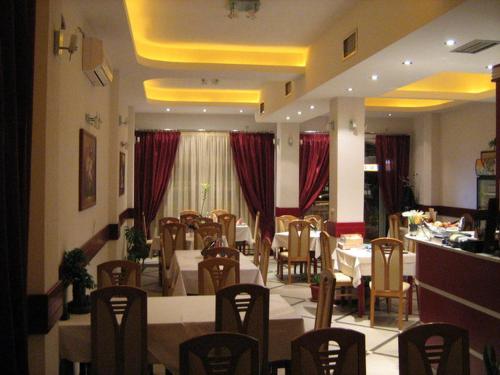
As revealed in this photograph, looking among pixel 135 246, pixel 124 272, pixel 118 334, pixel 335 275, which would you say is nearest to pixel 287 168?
pixel 135 246

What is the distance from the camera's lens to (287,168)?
11008mm

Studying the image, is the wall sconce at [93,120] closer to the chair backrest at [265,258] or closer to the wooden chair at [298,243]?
the chair backrest at [265,258]

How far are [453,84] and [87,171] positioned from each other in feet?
21.5

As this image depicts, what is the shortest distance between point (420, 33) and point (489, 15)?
60 centimetres

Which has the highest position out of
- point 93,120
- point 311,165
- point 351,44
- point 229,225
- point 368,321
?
point 351,44

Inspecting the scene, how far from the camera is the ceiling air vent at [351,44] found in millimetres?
5488

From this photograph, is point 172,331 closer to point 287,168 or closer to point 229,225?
point 229,225

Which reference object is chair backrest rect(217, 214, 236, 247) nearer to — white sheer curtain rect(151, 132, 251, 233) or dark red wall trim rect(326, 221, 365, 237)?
dark red wall trim rect(326, 221, 365, 237)

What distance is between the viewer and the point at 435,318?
15.0 feet

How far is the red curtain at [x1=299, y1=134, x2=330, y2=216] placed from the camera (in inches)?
457

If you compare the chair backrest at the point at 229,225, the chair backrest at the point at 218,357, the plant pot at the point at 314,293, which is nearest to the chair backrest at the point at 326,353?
the chair backrest at the point at 218,357

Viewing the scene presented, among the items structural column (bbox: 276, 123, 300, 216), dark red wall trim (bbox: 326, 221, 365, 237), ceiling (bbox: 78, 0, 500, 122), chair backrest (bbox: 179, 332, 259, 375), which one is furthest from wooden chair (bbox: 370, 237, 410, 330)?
structural column (bbox: 276, 123, 300, 216)

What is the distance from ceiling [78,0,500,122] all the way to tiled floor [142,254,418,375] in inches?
115

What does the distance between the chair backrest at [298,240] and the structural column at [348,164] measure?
61 centimetres
